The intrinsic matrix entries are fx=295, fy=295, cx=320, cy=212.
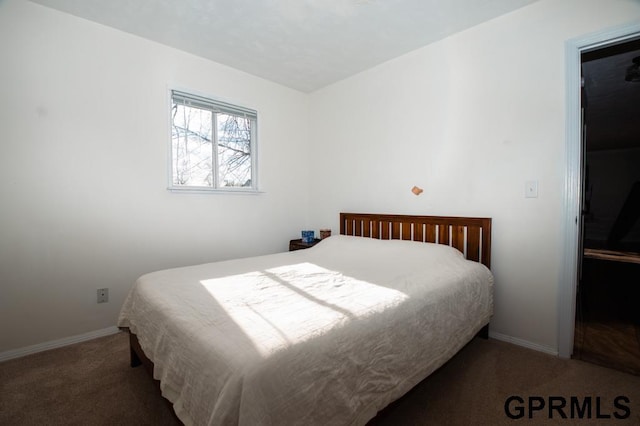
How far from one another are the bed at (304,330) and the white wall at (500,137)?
275mm

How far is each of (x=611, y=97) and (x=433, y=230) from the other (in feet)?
8.64

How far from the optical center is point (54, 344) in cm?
217

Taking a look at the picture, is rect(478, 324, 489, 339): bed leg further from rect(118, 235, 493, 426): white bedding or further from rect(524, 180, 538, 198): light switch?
rect(524, 180, 538, 198): light switch

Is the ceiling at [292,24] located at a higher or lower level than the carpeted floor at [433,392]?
higher

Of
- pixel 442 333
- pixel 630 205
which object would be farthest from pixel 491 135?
pixel 630 205

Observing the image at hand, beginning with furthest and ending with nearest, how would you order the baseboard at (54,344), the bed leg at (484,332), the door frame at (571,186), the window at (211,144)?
the window at (211,144) < the bed leg at (484,332) < the baseboard at (54,344) < the door frame at (571,186)

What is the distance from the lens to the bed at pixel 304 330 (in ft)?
A: 2.94

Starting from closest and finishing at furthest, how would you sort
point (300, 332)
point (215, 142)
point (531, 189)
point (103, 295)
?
1. point (300, 332)
2. point (531, 189)
3. point (103, 295)
4. point (215, 142)

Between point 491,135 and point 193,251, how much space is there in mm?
2768

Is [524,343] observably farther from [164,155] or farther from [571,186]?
[164,155]

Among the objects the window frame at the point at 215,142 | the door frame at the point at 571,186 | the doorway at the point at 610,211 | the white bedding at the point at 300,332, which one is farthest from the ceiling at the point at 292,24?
the white bedding at the point at 300,332

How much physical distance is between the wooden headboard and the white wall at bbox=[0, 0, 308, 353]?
59.7 inches

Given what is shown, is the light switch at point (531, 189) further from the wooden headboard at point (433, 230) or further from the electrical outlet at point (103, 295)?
the electrical outlet at point (103, 295)

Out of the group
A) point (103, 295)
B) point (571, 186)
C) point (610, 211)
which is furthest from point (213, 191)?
point (610, 211)
